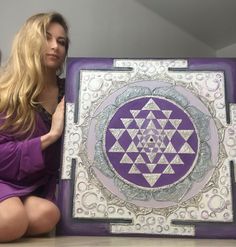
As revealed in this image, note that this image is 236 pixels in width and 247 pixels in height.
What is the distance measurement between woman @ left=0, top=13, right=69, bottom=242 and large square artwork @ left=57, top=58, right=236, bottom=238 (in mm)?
61

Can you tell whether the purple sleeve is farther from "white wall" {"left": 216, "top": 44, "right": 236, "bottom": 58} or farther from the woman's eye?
"white wall" {"left": 216, "top": 44, "right": 236, "bottom": 58}

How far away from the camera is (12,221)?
2.63ft

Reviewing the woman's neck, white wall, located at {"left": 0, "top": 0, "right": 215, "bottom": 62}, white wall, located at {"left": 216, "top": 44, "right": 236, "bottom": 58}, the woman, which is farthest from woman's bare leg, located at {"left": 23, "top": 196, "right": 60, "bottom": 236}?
white wall, located at {"left": 216, "top": 44, "right": 236, "bottom": 58}

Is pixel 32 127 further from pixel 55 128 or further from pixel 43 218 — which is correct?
pixel 43 218

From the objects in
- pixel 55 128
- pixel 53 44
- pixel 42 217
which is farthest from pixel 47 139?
pixel 53 44

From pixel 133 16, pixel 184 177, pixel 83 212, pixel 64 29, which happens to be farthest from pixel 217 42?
pixel 83 212

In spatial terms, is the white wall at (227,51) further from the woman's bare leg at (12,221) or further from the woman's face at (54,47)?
the woman's bare leg at (12,221)

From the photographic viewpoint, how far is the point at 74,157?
906 millimetres

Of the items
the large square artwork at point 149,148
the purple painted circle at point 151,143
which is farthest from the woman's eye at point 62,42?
the purple painted circle at point 151,143

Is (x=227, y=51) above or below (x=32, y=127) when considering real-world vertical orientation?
above

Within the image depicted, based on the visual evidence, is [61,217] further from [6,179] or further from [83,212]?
[6,179]

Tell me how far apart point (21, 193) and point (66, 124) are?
19 cm

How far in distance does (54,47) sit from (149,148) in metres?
0.39

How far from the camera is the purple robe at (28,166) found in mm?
882
